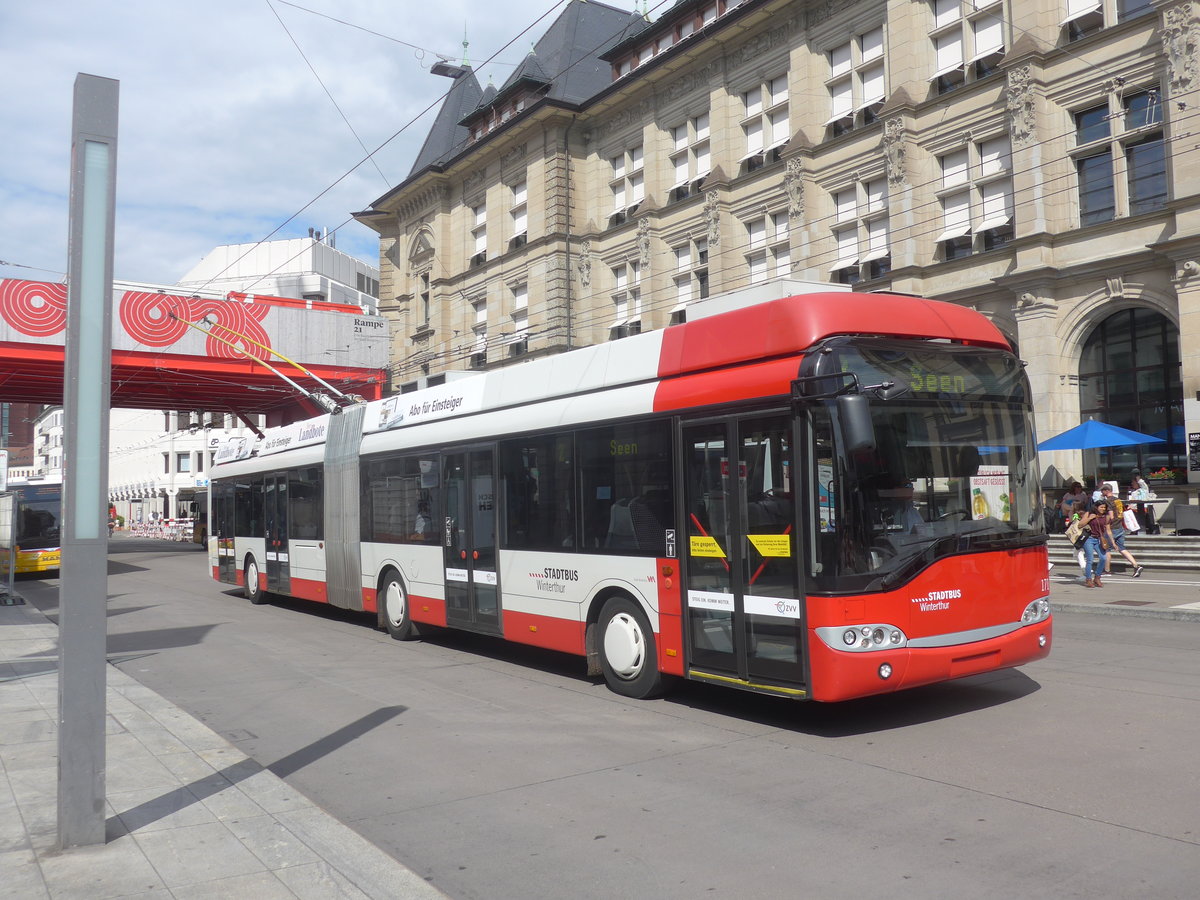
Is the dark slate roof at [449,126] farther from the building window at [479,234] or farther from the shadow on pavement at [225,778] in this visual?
the shadow on pavement at [225,778]

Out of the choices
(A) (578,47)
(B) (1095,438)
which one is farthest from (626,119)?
(B) (1095,438)

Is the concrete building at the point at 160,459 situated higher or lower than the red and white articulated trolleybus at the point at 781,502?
higher

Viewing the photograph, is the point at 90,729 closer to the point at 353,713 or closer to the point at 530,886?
the point at 530,886

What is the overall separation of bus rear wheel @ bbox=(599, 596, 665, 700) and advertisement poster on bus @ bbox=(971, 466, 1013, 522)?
9.39 ft

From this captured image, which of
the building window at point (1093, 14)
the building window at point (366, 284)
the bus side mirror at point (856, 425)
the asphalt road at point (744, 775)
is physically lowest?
the asphalt road at point (744, 775)

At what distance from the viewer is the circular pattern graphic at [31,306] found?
31.5 metres

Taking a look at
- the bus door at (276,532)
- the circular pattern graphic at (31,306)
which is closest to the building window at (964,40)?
the bus door at (276,532)

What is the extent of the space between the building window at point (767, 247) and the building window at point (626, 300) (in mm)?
4920

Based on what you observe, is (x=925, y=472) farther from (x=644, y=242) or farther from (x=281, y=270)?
(x=281, y=270)

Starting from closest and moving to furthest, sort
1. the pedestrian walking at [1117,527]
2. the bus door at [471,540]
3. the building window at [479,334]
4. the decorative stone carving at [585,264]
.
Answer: the bus door at [471,540]
the pedestrian walking at [1117,527]
the decorative stone carving at [585,264]
the building window at [479,334]

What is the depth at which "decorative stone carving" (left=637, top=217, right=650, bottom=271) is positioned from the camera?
33594 millimetres

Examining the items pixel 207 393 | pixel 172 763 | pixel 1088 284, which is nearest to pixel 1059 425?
pixel 1088 284

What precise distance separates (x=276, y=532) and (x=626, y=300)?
19.6 meters

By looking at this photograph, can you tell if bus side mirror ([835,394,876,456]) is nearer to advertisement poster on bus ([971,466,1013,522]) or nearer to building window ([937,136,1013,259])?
advertisement poster on bus ([971,466,1013,522])
